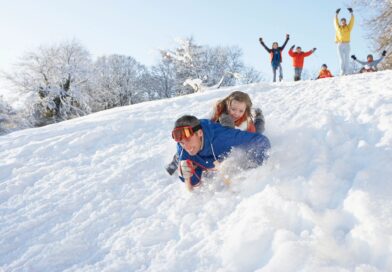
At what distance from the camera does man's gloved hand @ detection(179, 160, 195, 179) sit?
10.4 feet

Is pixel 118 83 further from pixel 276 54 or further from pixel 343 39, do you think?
pixel 343 39

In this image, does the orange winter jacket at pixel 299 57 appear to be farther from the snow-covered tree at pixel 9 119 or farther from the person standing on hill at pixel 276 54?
the snow-covered tree at pixel 9 119

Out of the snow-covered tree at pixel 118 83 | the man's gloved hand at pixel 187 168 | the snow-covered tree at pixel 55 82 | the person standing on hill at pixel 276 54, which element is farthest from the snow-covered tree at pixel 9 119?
the man's gloved hand at pixel 187 168

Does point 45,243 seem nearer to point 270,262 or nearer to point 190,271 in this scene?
point 190,271

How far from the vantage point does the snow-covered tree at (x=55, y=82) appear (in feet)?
74.7

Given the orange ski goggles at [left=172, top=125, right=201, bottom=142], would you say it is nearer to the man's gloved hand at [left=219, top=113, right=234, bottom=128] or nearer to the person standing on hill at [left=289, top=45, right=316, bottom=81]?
the man's gloved hand at [left=219, top=113, right=234, bottom=128]

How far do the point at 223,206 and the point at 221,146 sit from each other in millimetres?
566

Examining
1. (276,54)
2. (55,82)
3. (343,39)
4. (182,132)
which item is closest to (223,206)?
(182,132)

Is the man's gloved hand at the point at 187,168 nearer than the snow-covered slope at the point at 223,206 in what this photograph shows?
No

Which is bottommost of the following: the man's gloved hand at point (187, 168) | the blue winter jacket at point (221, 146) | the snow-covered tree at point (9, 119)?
the snow-covered tree at point (9, 119)

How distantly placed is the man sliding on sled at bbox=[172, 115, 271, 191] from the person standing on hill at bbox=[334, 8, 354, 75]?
7.03 metres

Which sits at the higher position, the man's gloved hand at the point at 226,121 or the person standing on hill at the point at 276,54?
the person standing on hill at the point at 276,54

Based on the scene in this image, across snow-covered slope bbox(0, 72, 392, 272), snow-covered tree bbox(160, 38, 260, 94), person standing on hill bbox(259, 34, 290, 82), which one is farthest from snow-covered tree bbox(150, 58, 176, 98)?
snow-covered slope bbox(0, 72, 392, 272)

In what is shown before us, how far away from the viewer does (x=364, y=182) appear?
2.55m
